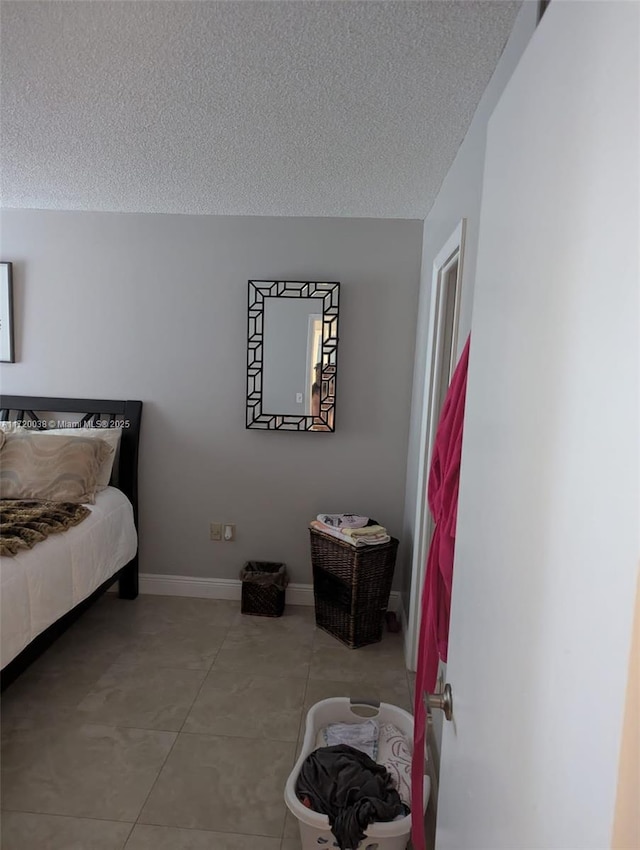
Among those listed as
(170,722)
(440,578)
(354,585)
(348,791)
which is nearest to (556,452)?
(440,578)

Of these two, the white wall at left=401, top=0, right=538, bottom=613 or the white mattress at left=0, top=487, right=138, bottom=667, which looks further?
the white mattress at left=0, top=487, right=138, bottom=667

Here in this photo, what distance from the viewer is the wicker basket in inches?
117

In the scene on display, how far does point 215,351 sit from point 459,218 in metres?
1.77

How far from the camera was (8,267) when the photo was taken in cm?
338

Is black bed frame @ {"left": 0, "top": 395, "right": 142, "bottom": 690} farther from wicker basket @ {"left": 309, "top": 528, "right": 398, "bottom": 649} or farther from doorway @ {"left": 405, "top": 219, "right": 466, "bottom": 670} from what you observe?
doorway @ {"left": 405, "top": 219, "right": 466, "bottom": 670}

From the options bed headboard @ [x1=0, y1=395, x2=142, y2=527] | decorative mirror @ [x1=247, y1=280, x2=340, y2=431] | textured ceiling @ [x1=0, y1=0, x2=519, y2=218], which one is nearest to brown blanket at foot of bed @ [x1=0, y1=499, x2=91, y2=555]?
bed headboard @ [x1=0, y1=395, x2=142, y2=527]

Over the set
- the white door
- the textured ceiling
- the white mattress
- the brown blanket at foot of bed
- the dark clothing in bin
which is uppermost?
the textured ceiling

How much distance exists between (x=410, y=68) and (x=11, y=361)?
2895 millimetres

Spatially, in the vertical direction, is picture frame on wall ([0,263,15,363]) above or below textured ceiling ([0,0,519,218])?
below

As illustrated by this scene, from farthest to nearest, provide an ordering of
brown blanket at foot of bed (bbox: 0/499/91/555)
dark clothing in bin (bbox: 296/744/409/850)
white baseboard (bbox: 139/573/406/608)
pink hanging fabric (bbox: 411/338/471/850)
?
white baseboard (bbox: 139/573/406/608) < brown blanket at foot of bed (bbox: 0/499/91/555) < dark clothing in bin (bbox: 296/744/409/850) < pink hanging fabric (bbox: 411/338/471/850)

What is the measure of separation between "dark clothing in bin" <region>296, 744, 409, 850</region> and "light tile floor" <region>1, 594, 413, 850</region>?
224 millimetres

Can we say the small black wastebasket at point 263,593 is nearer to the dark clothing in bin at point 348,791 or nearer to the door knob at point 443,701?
the dark clothing in bin at point 348,791

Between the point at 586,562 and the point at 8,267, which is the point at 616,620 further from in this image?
the point at 8,267

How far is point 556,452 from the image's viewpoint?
64 centimetres
